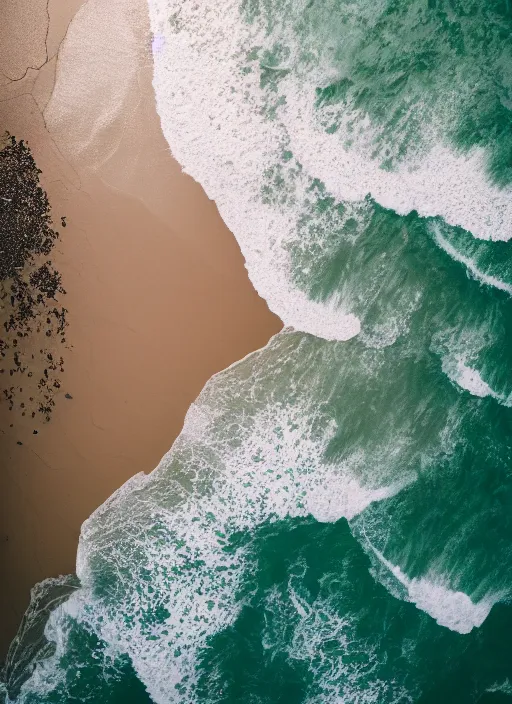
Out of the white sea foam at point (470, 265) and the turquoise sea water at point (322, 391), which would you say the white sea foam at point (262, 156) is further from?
the white sea foam at point (470, 265)

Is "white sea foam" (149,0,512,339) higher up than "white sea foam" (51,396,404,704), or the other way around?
"white sea foam" (149,0,512,339)

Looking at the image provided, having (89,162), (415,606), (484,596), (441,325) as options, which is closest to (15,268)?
(89,162)

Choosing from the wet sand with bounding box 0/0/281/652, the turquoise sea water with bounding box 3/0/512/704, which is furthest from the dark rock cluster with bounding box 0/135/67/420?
the turquoise sea water with bounding box 3/0/512/704

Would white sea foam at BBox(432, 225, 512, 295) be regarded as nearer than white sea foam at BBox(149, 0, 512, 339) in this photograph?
No

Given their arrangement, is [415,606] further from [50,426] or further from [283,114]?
[283,114]

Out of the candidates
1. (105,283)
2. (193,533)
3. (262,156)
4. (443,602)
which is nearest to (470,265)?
(262,156)

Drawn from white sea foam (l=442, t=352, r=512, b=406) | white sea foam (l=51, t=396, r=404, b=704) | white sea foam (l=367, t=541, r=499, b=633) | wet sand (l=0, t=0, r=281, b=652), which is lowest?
white sea foam (l=367, t=541, r=499, b=633)

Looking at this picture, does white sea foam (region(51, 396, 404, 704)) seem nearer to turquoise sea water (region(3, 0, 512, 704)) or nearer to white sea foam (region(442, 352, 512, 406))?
turquoise sea water (region(3, 0, 512, 704))
